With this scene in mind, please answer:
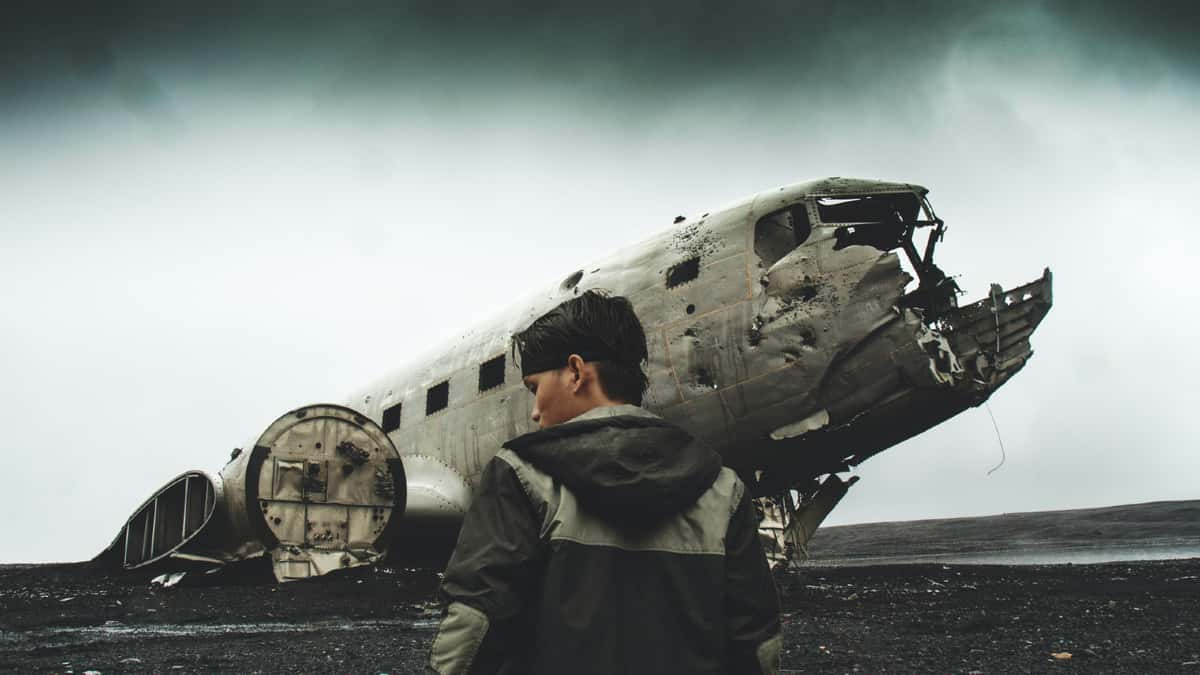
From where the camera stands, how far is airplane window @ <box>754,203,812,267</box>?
834cm

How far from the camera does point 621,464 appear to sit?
73.9 inches

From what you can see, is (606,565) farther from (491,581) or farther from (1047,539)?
(1047,539)

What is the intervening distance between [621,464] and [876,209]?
303 inches

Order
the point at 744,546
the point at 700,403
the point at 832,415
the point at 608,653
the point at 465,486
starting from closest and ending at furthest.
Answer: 1. the point at 608,653
2. the point at 744,546
3. the point at 832,415
4. the point at 700,403
5. the point at 465,486

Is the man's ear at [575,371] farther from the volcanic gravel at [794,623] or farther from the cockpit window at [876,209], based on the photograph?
the cockpit window at [876,209]

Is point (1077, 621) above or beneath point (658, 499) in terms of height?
beneath

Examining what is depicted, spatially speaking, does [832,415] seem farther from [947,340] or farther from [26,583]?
[26,583]

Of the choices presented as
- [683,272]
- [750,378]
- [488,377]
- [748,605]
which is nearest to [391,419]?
[488,377]

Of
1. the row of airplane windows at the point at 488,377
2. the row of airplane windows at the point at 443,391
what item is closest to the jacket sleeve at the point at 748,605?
the row of airplane windows at the point at 488,377

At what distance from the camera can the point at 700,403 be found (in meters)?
8.06

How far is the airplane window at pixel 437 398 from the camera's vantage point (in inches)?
476

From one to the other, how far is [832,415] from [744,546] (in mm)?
5675

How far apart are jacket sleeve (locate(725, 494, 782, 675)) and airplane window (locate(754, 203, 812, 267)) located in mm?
6403

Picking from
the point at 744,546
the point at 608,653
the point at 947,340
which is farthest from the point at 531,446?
the point at 947,340
